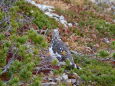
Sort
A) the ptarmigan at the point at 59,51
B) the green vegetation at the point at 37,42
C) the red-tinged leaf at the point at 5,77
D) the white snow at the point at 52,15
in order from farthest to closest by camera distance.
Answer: the white snow at the point at 52,15, the ptarmigan at the point at 59,51, the red-tinged leaf at the point at 5,77, the green vegetation at the point at 37,42

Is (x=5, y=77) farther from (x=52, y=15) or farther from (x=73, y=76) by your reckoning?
(x=52, y=15)

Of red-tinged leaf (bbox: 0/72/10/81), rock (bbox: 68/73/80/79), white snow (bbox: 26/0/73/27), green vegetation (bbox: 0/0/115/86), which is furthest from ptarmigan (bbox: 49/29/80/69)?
white snow (bbox: 26/0/73/27)

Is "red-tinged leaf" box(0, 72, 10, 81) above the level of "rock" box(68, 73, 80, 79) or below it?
above

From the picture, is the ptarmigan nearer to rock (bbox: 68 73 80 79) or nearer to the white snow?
rock (bbox: 68 73 80 79)

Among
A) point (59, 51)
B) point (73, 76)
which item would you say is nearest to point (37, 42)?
point (73, 76)

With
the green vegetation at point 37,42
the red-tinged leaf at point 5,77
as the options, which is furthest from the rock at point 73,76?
the red-tinged leaf at point 5,77

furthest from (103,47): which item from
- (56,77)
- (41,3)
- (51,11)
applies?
(56,77)

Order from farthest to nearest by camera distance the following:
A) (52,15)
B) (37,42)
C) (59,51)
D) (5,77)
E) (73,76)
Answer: (52,15), (59,51), (73,76), (5,77), (37,42)

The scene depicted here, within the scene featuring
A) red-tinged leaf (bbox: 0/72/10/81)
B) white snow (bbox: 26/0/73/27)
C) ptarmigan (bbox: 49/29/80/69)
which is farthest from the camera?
white snow (bbox: 26/0/73/27)

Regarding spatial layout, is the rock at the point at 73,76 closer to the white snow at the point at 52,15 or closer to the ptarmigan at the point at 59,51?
the ptarmigan at the point at 59,51

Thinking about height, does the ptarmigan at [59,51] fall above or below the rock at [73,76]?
above

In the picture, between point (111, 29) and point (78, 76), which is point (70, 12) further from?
point (78, 76)

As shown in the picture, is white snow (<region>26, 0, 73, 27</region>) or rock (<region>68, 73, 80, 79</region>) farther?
white snow (<region>26, 0, 73, 27</region>)

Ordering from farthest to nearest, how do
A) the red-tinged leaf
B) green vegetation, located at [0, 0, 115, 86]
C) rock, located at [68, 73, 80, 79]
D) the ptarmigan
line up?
1. the ptarmigan
2. rock, located at [68, 73, 80, 79]
3. the red-tinged leaf
4. green vegetation, located at [0, 0, 115, 86]
